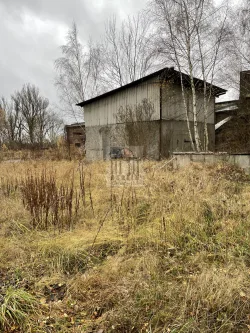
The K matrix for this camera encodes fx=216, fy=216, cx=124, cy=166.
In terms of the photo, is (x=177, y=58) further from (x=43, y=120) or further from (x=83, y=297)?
(x=43, y=120)

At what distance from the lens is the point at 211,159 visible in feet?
23.2

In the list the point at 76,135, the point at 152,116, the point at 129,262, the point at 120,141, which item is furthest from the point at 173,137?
the point at 76,135

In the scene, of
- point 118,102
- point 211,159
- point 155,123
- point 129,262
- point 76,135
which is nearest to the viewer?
point 129,262

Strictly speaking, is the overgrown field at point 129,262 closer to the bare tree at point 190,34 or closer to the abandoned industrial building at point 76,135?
the bare tree at point 190,34

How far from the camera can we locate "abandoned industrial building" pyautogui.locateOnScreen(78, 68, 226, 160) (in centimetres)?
1102

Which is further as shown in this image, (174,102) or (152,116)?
(174,102)

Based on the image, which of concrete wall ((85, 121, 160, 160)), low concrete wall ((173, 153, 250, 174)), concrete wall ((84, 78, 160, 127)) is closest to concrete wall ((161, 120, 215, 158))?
concrete wall ((85, 121, 160, 160))

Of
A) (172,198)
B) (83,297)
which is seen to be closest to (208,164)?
(172,198)

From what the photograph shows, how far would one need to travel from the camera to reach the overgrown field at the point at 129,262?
1727mm

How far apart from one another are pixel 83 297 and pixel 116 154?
10858 mm

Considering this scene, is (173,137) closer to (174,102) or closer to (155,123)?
(155,123)

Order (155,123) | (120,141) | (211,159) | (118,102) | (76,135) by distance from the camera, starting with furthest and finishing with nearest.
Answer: (76,135) < (118,102) < (120,141) < (155,123) < (211,159)

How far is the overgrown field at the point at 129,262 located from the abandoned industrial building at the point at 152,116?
6.79 meters

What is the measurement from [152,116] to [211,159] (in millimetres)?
4955
